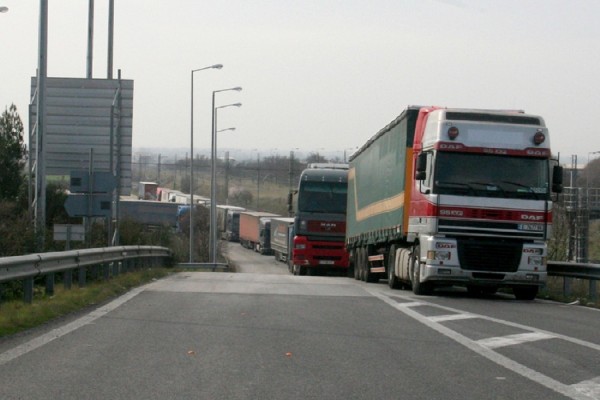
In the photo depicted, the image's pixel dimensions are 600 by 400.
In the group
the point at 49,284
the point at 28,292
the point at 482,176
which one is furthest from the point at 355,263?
the point at 28,292

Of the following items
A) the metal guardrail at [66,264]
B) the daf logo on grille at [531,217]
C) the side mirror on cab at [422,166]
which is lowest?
the metal guardrail at [66,264]

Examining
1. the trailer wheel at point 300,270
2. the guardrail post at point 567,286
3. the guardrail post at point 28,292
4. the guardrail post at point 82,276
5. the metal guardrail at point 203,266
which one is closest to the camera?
the guardrail post at point 28,292

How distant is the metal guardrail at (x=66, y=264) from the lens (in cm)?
1331

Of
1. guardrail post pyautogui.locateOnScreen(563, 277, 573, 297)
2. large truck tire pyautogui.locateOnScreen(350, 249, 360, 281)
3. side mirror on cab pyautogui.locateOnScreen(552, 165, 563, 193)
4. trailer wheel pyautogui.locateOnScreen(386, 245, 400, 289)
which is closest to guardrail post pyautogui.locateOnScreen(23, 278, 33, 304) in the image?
side mirror on cab pyautogui.locateOnScreen(552, 165, 563, 193)

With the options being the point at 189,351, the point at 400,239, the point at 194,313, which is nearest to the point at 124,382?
the point at 189,351

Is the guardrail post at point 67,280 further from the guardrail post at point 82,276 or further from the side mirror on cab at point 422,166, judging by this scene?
the side mirror on cab at point 422,166

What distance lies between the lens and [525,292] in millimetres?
19891

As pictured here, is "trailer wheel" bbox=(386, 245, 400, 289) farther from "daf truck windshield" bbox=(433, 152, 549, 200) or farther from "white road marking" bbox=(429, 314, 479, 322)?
"white road marking" bbox=(429, 314, 479, 322)

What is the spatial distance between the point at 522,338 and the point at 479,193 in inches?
297

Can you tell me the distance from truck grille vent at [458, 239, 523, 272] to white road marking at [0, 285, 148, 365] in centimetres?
624

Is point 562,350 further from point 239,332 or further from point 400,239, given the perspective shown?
point 400,239

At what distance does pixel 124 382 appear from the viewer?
8.18 meters

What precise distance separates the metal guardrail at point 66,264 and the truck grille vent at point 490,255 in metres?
6.61

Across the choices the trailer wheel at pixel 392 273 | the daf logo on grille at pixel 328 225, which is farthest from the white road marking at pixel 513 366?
the daf logo on grille at pixel 328 225
